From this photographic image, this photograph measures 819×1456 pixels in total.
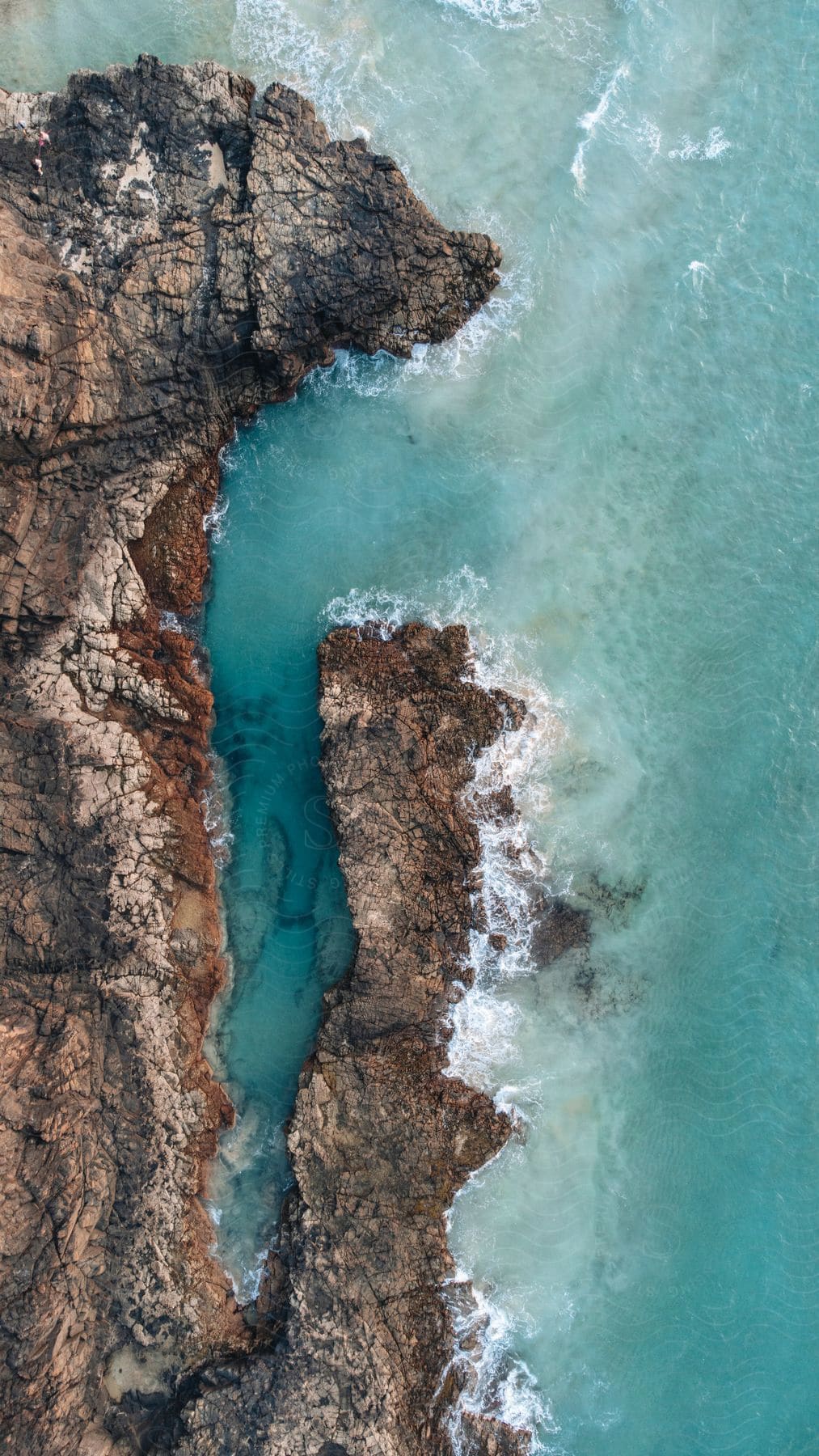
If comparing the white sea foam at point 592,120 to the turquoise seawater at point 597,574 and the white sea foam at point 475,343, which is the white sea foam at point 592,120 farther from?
the white sea foam at point 475,343

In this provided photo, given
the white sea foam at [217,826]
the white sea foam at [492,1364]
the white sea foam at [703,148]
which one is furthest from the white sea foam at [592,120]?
the white sea foam at [492,1364]

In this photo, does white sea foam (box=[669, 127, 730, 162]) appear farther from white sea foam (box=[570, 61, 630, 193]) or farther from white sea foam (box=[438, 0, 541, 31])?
white sea foam (box=[438, 0, 541, 31])

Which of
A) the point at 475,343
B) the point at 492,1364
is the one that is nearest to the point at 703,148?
the point at 475,343

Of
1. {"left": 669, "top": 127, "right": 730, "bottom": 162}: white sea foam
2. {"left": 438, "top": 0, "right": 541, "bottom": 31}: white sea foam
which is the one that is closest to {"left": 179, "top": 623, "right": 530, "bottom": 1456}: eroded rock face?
{"left": 669, "top": 127, "right": 730, "bottom": 162}: white sea foam

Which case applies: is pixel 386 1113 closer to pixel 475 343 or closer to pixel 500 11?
pixel 475 343

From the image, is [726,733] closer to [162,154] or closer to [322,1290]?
[322,1290]

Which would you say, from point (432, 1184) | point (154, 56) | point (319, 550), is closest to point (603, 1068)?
point (432, 1184)
